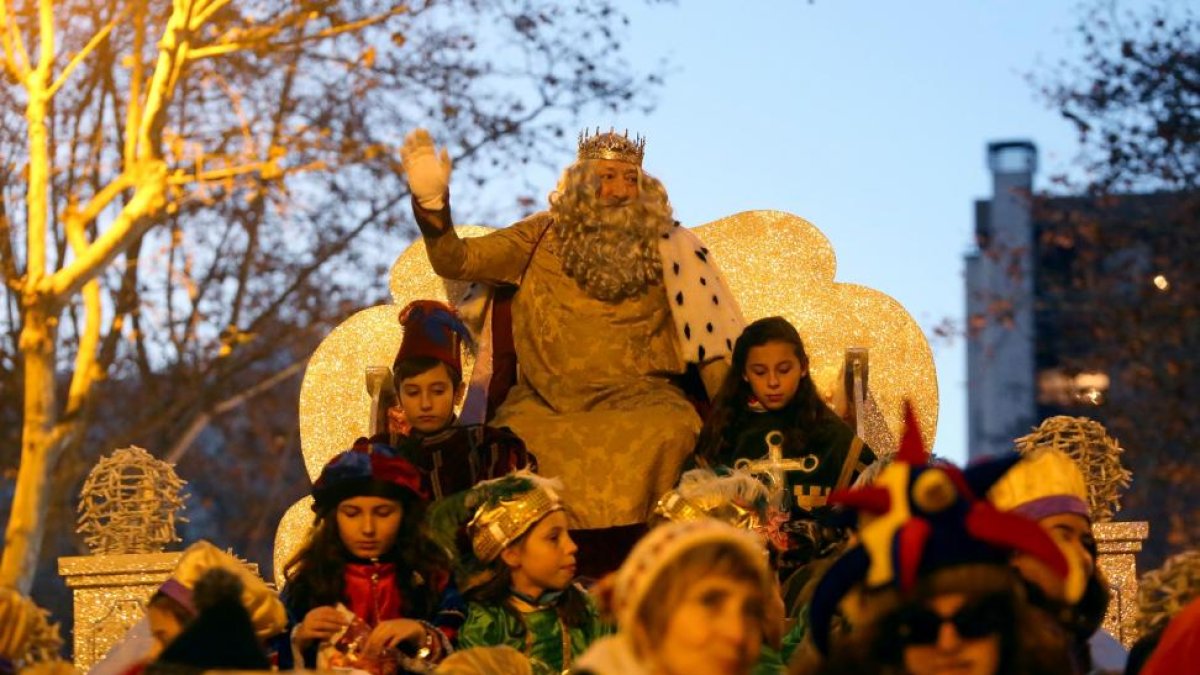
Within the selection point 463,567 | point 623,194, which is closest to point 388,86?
point 623,194

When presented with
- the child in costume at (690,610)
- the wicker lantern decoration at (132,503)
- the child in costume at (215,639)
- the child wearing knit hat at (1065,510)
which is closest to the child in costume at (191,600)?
the child in costume at (215,639)

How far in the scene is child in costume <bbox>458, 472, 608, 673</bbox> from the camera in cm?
728

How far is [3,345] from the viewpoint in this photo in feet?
60.6

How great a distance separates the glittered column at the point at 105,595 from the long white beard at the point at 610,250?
189 centimetres

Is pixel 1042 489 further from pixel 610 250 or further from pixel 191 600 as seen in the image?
pixel 610 250

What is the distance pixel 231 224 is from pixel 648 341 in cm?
1113

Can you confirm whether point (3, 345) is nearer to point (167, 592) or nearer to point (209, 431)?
point (167, 592)

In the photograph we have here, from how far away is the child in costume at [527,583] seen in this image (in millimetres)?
7277

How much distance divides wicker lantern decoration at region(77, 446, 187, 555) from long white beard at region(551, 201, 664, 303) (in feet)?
5.57

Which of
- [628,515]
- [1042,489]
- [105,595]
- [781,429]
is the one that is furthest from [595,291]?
[1042,489]

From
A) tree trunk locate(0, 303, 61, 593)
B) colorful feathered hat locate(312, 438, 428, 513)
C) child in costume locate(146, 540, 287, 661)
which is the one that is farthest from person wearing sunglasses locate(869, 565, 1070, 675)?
tree trunk locate(0, 303, 61, 593)

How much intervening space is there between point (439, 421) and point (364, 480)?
4.19 ft

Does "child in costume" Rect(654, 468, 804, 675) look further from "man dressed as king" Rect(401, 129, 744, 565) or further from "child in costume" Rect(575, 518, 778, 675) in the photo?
"child in costume" Rect(575, 518, 778, 675)

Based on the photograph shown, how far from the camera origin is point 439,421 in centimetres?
889
